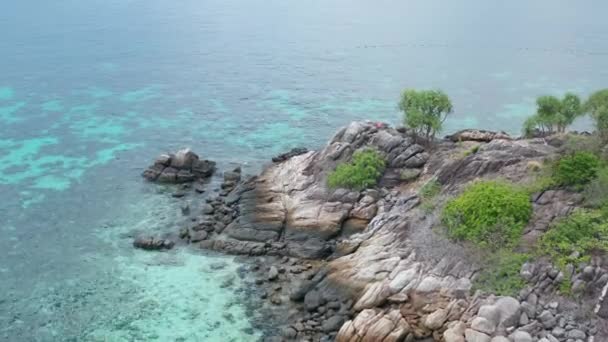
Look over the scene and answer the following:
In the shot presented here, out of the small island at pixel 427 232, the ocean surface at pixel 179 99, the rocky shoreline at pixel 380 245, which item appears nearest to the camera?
the rocky shoreline at pixel 380 245

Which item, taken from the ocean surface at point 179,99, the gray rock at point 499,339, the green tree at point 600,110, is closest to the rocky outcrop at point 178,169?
the ocean surface at point 179,99

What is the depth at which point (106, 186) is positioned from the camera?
66.7m

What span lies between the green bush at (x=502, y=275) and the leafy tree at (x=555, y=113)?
22.8 metres

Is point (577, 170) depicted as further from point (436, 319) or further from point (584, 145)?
point (436, 319)

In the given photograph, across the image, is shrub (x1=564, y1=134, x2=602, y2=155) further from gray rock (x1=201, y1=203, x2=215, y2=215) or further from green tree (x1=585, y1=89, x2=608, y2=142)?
gray rock (x1=201, y1=203, x2=215, y2=215)

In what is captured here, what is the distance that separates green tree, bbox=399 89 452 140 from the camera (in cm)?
5972

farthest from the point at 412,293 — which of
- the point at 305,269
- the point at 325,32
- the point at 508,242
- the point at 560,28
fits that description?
the point at 560,28

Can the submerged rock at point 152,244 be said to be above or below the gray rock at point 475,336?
below

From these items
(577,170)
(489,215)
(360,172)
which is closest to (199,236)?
(360,172)

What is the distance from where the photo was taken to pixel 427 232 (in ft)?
154

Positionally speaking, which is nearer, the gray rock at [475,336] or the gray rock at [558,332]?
the gray rock at [558,332]

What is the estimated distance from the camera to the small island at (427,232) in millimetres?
39375

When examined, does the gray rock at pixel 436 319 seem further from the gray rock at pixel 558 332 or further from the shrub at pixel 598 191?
the shrub at pixel 598 191

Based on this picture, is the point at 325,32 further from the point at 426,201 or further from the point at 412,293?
the point at 412,293
